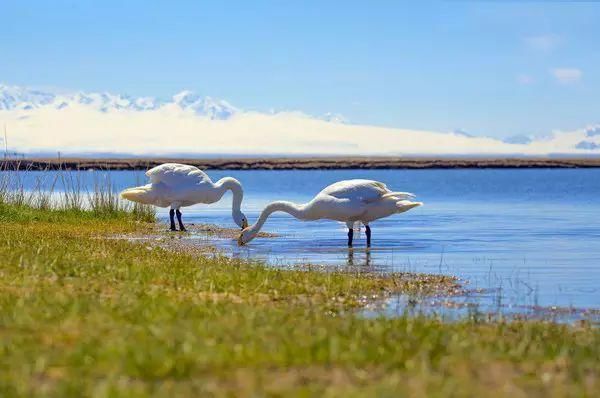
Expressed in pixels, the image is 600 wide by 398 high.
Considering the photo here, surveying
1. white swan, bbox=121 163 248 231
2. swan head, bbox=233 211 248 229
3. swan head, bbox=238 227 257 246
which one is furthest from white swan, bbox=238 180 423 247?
white swan, bbox=121 163 248 231

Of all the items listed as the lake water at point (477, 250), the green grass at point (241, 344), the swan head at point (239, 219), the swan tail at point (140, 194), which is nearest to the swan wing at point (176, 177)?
the swan tail at point (140, 194)

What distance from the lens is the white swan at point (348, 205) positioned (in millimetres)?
20844

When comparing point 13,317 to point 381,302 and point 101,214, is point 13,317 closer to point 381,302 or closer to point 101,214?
point 381,302

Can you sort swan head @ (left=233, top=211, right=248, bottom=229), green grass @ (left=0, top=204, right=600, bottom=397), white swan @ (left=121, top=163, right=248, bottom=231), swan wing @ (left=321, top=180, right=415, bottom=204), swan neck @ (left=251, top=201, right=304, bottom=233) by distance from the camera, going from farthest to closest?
1. white swan @ (left=121, top=163, right=248, bottom=231)
2. swan head @ (left=233, top=211, right=248, bottom=229)
3. swan neck @ (left=251, top=201, right=304, bottom=233)
4. swan wing @ (left=321, top=180, right=415, bottom=204)
5. green grass @ (left=0, top=204, right=600, bottom=397)

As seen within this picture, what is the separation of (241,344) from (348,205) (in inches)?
498

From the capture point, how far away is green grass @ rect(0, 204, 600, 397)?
718 centimetres

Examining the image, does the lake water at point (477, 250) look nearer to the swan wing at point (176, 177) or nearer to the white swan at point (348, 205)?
the white swan at point (348, 205)

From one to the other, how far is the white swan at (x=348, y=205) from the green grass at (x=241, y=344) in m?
7.81

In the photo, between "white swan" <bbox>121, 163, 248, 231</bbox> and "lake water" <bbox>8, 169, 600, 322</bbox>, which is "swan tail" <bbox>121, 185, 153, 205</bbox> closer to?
"white swan" <bbox>121, 163, 248, 231</bbox>

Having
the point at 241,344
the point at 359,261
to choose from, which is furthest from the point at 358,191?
the point at 241,344

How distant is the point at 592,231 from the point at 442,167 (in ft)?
437

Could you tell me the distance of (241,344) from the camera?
8289mm

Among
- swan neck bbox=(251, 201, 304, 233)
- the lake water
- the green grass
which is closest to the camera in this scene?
the green grass

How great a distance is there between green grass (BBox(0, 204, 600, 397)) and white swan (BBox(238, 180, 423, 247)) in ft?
25.6
